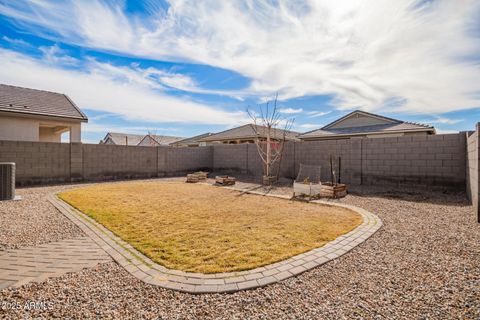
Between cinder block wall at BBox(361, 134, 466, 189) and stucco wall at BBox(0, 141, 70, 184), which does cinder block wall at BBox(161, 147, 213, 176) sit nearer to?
stucco wall at BBox(0, 141, 70, 184)

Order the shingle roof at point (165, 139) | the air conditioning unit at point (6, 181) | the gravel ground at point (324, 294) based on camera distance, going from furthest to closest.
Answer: the shingle roof at point (165, 139)
the air conditioning unit at point (6, 181)
the gravel ground at point (324, 294)

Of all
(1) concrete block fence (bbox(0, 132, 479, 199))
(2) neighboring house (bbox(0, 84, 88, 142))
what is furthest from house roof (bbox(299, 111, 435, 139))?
(2) neighboring house (bbox(0, 84, 88, 142))

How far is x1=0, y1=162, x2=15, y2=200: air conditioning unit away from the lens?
640cm

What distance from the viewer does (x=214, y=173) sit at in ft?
48.9

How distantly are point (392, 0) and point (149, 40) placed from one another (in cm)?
727

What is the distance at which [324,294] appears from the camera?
6.93ft

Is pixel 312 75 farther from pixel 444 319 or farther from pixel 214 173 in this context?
pixel 444 319

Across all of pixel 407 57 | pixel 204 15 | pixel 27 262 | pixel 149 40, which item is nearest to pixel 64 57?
pixel 149 40

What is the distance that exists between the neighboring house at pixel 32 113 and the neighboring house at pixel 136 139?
1767cm

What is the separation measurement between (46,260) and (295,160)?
33.9 ft

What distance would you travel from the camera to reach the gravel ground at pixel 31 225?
3.47m

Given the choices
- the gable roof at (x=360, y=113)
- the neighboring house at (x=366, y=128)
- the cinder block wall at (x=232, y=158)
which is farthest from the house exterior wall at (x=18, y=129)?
the gable roof at (x=360, y=113)

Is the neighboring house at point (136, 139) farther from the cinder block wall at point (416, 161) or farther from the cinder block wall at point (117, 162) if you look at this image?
the cinder block wall at point (416, 161)

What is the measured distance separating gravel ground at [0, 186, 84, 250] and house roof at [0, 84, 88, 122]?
779 cm
